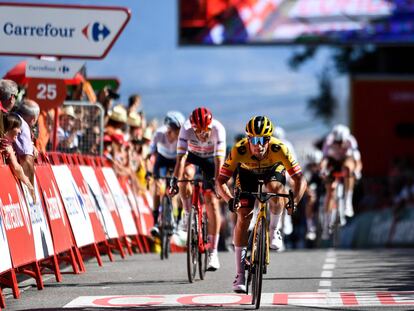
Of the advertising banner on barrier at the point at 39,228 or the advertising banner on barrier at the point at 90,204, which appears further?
the advertising banner on barrier at the point at 90,204

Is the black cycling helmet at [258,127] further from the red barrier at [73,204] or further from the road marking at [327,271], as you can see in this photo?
the red barrier at [73,204]

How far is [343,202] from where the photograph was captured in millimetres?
25562

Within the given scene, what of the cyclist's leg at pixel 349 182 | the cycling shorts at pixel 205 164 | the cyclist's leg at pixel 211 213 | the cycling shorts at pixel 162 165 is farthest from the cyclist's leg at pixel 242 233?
the cyclist's leg at pixel 349 182

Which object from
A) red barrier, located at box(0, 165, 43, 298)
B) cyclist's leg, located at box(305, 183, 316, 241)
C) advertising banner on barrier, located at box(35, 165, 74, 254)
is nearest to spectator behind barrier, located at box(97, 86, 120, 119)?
cyclist's leg, located at box(305, 183, 316, 241)

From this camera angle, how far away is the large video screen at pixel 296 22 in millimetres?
42344

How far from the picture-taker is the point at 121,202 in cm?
2083

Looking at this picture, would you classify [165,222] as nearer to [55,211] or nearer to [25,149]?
[55,211]

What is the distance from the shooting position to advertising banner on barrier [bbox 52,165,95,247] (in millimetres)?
16469

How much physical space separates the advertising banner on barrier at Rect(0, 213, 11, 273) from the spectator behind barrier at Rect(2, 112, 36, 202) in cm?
90

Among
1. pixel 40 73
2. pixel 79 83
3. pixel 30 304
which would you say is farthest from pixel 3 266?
pixel 79 83

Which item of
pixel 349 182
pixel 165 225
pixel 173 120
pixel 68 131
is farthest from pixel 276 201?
pixel 349 182

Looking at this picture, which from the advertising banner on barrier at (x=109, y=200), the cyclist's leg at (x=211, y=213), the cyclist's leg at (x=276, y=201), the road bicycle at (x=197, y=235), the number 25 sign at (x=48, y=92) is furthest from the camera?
the advertising banner on barrier at (x=109, y=200)

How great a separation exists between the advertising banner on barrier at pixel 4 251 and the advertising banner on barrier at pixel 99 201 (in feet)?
16.8

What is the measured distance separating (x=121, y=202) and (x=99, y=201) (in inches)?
80.9
